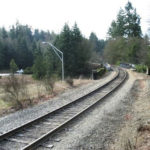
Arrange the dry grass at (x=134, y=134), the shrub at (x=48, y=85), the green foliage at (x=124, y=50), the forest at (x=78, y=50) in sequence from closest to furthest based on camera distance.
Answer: the dry grass at (x=134, y=134)
the shrub at (x=48, y=85)
the forest at (x=78, y=50)
the green foliage at (x=124, y=50)

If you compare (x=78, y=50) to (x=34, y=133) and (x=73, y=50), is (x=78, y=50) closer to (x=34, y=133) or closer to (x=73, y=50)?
(x=73, y=50)

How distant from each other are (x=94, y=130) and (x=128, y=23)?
74.6 m

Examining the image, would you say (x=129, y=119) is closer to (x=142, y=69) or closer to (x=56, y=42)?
(x=142, y=69)

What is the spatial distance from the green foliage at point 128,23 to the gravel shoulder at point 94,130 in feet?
224

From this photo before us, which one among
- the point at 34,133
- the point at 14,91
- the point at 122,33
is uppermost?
the point at 122,33

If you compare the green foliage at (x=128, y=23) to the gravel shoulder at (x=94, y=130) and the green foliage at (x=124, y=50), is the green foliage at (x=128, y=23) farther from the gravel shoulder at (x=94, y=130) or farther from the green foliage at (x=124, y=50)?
the gravel shoulder at (x=94, y=130)

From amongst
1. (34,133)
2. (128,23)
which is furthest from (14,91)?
(128,23)

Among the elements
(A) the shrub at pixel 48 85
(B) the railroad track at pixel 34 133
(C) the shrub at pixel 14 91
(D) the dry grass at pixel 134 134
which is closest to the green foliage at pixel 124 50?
(A) the shrub at pixel 48 85

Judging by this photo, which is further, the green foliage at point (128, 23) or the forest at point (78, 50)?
the green foliage at point (128, 23)

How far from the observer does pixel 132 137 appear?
7.15 metres

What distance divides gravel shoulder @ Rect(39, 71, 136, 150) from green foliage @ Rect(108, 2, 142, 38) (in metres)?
68.3

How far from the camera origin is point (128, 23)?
254ft

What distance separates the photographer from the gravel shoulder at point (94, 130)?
657 centimetres

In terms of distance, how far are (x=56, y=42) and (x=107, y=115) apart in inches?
1640
